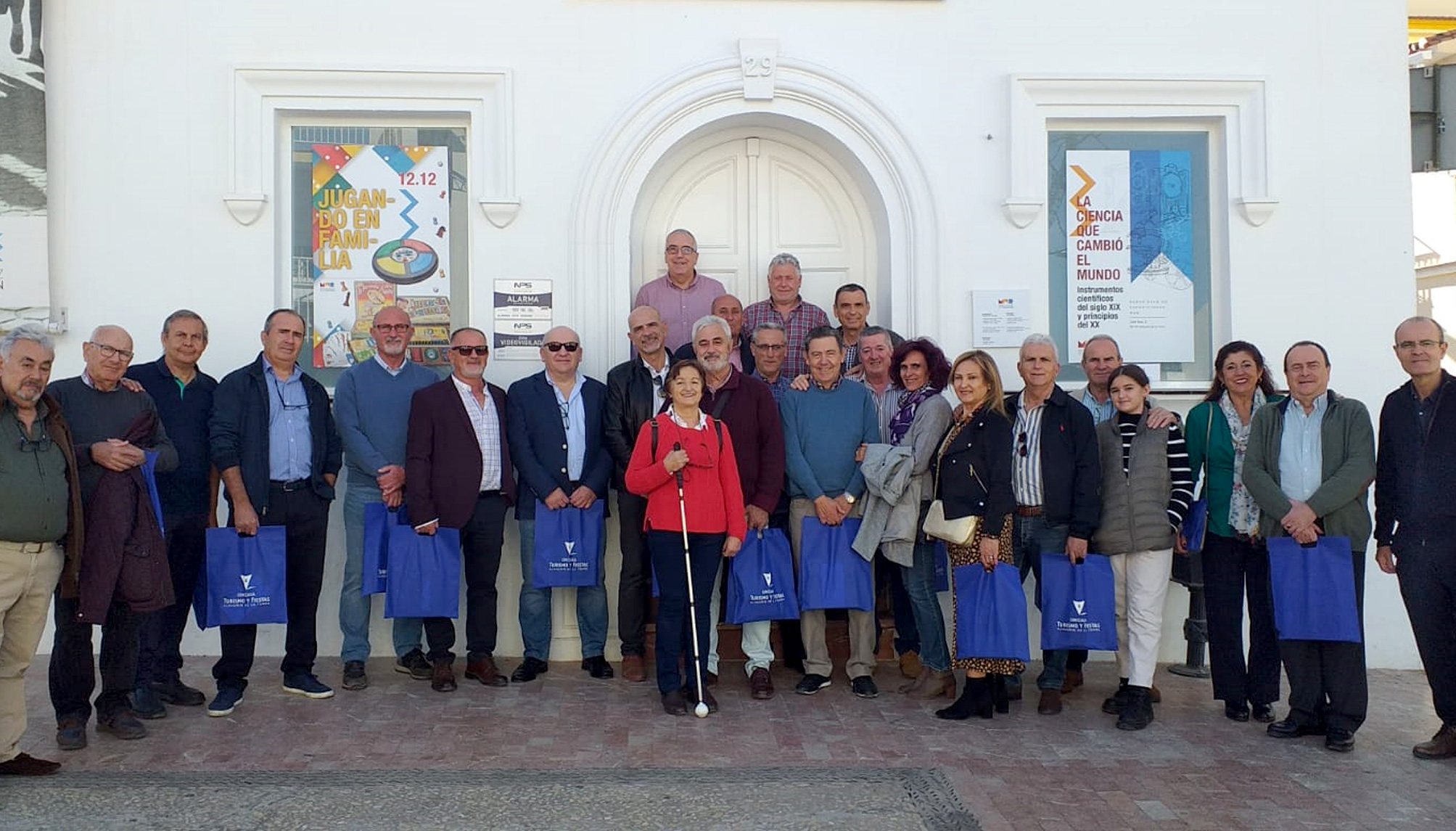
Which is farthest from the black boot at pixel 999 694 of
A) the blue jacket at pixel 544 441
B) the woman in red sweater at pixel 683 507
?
the blue jacket at pixel 544 441

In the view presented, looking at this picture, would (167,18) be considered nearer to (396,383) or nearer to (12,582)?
(396,383)

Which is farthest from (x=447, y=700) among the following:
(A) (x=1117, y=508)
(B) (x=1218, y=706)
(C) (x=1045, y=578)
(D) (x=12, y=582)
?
(B) (x=1218, y=706)

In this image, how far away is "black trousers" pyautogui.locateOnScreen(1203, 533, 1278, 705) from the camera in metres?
5.98

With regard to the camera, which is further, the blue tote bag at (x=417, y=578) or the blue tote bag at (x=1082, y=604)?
the blue tote bag at (x=417, y=578)

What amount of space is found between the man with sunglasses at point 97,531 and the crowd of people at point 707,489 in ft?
0.05

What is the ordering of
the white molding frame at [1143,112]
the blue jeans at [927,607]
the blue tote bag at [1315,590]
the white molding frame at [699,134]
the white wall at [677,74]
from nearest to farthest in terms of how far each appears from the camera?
the blue tote bag at [1315,590] → the blue jeans at [927,607] → the white wall at [677,74] → the white molding frame at [699,134] → the white molding frame at [1143,112]

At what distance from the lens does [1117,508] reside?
20.1 feet

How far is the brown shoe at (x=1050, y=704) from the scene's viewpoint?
6.20 metres

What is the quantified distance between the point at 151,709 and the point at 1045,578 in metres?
4.50

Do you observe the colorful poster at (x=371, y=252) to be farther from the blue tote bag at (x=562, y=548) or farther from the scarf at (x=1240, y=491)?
the scarf at (x=1240, y=491)

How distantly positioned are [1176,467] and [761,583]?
2.21 meters

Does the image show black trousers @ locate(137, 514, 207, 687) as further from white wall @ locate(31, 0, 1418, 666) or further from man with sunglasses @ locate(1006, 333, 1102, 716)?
man with sunglasses @ locate(1006, 333, 1102, 716)

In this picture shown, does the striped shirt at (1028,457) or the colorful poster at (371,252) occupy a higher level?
the colorful poster at (371,252)

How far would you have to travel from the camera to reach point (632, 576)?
6.92 metres
